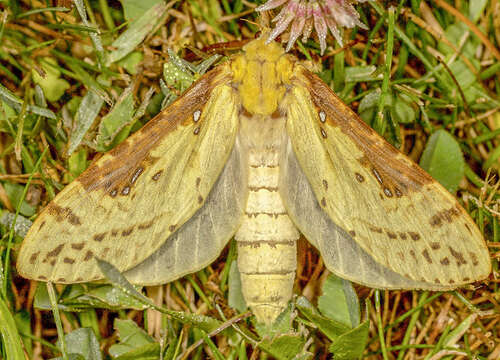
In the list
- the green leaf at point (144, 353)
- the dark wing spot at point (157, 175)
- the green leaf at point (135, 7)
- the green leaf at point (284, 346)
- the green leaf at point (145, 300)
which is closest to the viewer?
the green leaf at point (145, 300)

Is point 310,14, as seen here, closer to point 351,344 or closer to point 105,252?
point 105,252

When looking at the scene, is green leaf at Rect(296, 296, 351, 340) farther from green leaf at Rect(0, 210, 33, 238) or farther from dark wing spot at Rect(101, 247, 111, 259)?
green leaf at Rect(0, 210, 33, 238)

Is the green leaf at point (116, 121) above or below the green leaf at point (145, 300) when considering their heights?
above

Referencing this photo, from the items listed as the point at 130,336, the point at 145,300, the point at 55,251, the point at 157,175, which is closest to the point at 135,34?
the point at 157,175

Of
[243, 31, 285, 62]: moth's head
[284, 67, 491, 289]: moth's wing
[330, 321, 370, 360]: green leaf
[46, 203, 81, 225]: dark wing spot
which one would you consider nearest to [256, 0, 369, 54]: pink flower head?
[243, 31, 285, 62]: moth's head

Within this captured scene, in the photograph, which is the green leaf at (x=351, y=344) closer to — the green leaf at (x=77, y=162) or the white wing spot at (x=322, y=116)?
the white wing spot at (x=322, y=116)

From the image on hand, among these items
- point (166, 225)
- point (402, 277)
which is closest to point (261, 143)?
point (166, 225)

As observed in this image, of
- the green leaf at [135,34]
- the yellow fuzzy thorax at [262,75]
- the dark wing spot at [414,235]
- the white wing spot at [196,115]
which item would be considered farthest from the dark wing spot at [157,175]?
the dark wing spot at [414,235]

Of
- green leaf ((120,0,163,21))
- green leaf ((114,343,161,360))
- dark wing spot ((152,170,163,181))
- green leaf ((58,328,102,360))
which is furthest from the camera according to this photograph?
green leaf ((120,0,163,21))
